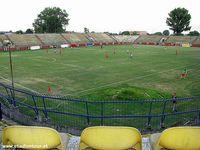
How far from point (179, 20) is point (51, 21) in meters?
54.6

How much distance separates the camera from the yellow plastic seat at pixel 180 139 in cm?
470

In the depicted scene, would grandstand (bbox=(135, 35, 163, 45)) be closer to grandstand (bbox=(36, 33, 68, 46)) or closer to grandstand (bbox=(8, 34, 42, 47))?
grandstand (bbox=(36, 33, 68, 46))

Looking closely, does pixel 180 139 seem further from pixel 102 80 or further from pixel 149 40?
pixel 149 40

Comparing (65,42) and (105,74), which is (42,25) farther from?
(105,74)

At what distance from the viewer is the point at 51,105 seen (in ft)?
55.5

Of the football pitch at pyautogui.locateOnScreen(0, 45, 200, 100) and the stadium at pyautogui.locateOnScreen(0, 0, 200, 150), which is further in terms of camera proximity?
the football pitch at pyautogui.locateOnScreen(0, 45, 200, 100)

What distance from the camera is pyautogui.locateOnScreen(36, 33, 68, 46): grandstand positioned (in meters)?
74.1

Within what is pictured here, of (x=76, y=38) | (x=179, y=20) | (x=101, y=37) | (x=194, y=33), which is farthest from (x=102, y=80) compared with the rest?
(x=194, y=33)

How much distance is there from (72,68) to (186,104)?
19599mm

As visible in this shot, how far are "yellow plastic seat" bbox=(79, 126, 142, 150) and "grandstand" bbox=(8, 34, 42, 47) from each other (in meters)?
65.2

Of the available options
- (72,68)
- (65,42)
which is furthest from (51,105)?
(65,42)

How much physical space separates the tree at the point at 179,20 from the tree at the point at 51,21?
156 feet

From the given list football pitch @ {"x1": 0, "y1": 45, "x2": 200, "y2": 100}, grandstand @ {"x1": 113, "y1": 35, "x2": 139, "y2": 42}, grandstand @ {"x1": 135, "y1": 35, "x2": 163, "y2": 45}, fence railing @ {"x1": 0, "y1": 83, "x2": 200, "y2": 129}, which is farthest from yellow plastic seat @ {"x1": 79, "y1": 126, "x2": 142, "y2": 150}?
grandstand @ {"x1": 113, "y1": 35, "x2": 139, "y2": 42}

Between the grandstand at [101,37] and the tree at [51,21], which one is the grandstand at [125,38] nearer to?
the grandstand at [101,37]
